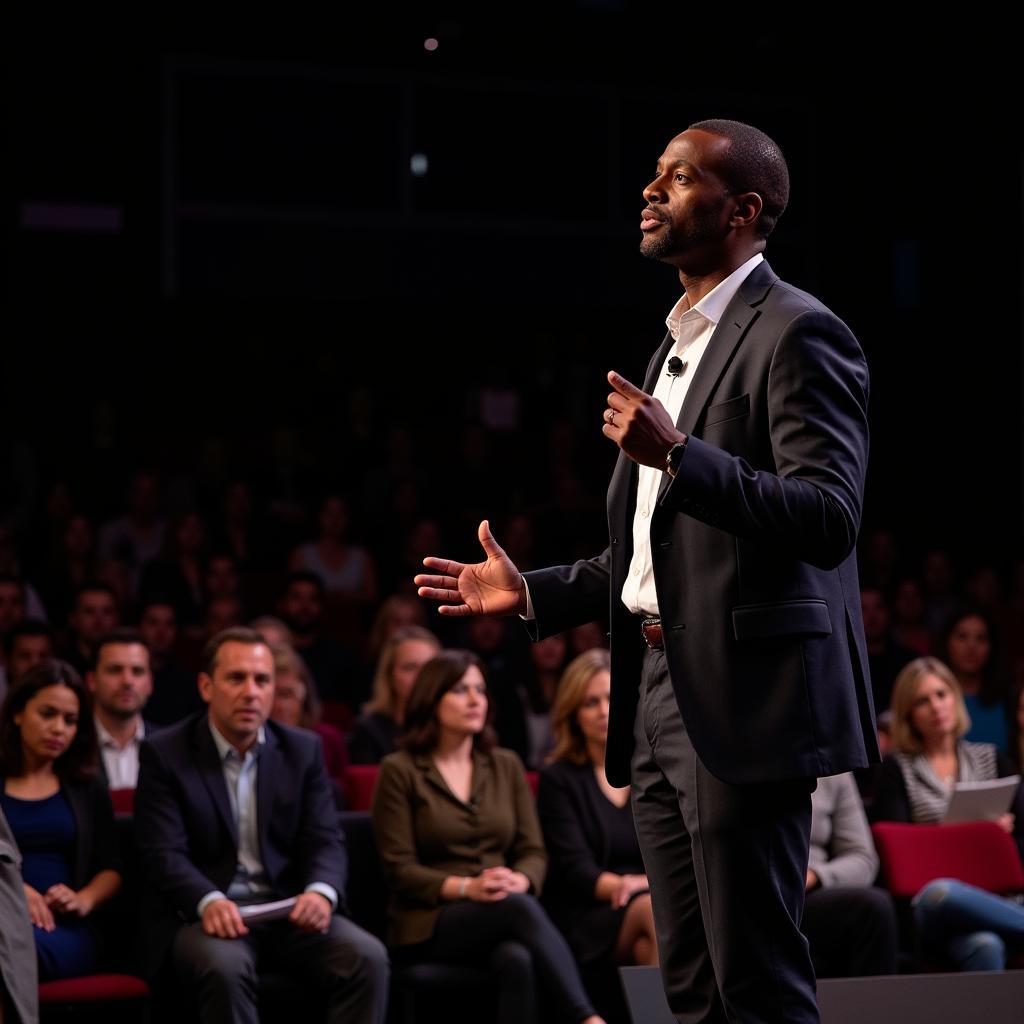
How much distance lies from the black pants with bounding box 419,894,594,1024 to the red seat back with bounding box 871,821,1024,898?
96 cm

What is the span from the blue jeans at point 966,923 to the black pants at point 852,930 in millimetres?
101

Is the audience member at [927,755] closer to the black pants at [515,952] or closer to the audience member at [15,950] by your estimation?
the black pants at [515,952]

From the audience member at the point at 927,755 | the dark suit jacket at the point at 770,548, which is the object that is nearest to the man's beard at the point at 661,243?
the dark suit jacket at the point at 770,548

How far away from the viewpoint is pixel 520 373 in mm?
9602

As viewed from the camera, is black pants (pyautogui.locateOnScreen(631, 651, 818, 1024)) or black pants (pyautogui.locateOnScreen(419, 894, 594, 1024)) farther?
black pants (pyautogui.locateOnScreen(419, 894, 594, 1024))

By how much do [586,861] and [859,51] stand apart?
603 cm

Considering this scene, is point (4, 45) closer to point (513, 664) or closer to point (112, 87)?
point (112, 87)

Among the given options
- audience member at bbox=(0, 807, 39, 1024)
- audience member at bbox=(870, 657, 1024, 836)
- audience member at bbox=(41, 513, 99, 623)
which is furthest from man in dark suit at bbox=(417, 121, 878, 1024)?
audience member at bbox=(41, 513, 99, 623)

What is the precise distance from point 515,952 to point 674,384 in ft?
7.59

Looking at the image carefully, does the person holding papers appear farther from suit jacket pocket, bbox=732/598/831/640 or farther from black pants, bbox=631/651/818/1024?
suit jacket pocket, bbox=732/598/831/640

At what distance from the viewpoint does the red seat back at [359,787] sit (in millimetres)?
4488

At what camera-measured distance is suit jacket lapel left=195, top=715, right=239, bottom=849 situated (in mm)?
3781

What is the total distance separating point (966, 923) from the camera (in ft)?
13.2

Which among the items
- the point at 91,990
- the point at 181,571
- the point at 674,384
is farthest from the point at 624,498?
the point at 181,571
